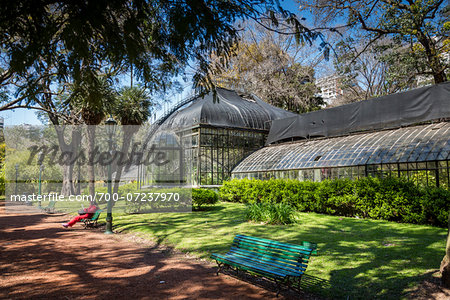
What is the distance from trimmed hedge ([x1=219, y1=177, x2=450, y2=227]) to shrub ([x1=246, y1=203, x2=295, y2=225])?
289 centimetres

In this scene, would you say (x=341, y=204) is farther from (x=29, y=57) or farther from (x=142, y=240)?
(x=29, y=57)

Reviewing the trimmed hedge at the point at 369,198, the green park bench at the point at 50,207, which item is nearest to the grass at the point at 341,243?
the trimmed hedge at the point at 369,198

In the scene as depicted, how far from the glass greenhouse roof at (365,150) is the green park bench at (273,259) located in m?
10.1

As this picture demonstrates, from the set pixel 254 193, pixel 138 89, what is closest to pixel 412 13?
pixel 254 193

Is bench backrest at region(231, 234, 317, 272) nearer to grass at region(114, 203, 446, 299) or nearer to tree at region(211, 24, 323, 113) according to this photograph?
grass at region(114, 203, 446, 299)

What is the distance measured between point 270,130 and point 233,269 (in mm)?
19840

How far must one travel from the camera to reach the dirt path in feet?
16.8

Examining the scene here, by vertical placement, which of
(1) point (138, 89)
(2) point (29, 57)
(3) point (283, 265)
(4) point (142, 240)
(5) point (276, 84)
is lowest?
(4) point (142, 240)

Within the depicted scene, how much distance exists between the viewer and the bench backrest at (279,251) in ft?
16.5

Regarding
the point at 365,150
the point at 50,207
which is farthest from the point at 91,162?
the point at 365,150

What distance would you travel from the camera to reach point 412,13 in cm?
1265

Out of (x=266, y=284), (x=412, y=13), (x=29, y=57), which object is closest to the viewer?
(x=29, y=57)

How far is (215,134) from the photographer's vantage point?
23047 millimetres

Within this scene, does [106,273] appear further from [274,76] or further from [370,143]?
[274,76]
